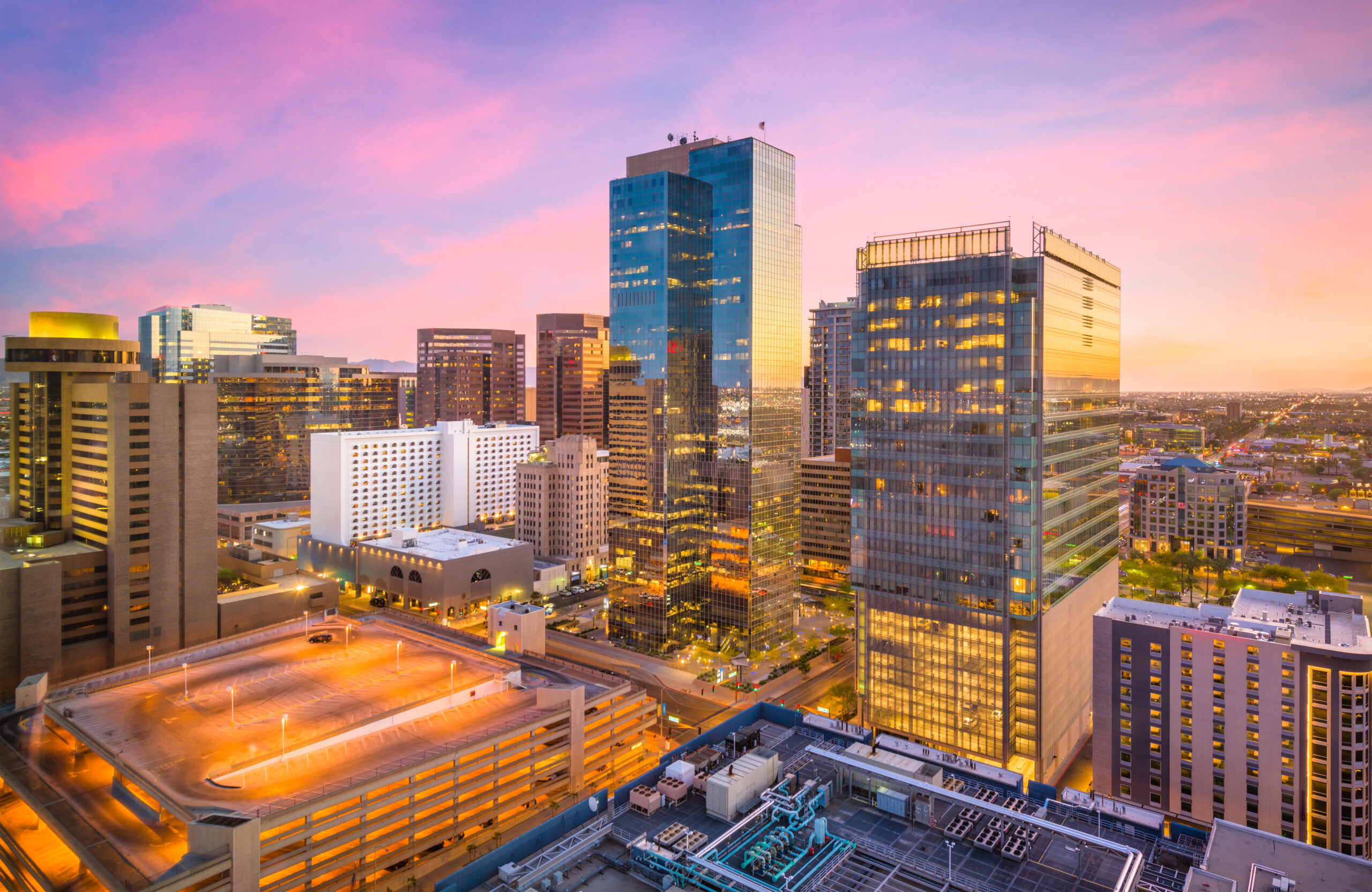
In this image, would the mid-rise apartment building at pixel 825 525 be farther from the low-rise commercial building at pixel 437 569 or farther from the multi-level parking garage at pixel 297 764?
the multi-level parking garage at pixel 297 764

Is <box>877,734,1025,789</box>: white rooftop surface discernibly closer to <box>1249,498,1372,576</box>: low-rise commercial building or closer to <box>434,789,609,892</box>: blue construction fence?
<box>434,789,609,892</box>: blue construction fence

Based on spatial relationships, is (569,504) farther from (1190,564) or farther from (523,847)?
(1190,564)

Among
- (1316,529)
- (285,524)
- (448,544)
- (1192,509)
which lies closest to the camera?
(448,544)

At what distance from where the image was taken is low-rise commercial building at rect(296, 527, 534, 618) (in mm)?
146375

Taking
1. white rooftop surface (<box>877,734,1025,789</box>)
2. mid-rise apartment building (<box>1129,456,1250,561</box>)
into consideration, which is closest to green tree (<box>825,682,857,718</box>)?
white rooftop surface (<box>877,734,1025,789</box>)

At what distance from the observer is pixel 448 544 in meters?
159

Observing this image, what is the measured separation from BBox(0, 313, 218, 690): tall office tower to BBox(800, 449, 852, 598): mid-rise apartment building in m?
112

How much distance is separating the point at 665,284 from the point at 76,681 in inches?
3781

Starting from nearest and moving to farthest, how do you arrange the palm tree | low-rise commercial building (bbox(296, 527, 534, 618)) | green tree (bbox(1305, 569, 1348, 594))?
green tree (bbox(1305, 569, 1348, 594)) → the palm tree → low-rise commercial building (bbox(296, 527, 534, 618))

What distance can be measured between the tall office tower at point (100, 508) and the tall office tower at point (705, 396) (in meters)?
65.9

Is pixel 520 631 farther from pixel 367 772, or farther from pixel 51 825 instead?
pixel 51 825

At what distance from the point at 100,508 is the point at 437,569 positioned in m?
54.2

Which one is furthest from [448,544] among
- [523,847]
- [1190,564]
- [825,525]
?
[1190,564]

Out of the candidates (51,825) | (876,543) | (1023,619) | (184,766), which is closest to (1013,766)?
(1023,619)
